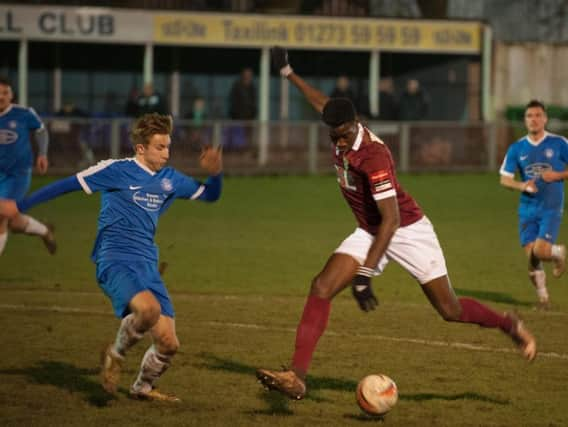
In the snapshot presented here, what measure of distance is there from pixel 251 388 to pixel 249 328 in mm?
2523

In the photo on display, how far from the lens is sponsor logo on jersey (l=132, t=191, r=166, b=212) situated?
7816 mm

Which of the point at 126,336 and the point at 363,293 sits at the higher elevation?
the point at 363,293

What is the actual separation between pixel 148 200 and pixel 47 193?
26.5 inches

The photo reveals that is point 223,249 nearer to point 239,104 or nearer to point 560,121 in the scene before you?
point 239,104

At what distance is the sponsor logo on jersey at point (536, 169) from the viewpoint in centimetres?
1259

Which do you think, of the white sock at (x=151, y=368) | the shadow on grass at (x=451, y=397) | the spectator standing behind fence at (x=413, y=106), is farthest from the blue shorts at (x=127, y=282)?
the spectator standing behind fence at (x=413, y=106)

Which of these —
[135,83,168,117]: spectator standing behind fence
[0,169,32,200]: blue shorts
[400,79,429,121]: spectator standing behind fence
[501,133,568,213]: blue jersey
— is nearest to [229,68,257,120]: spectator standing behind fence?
[135,83,168,117]: spectator standing behind fence

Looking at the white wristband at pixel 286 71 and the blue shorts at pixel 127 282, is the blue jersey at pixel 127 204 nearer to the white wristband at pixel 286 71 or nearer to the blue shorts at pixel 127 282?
the blue shorts at pixel 127 282

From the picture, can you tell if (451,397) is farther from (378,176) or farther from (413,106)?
(413,106)

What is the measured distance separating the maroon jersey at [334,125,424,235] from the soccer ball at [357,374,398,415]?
3.39ft

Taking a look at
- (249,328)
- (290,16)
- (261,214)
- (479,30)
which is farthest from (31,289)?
(479,30)

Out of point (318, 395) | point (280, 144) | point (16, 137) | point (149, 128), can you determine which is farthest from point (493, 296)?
point (280, 144)

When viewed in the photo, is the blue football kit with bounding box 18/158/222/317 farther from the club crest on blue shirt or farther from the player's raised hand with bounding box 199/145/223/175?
the player's raised hand with bounding box 199/145/223/175

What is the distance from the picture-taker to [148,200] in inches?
309
